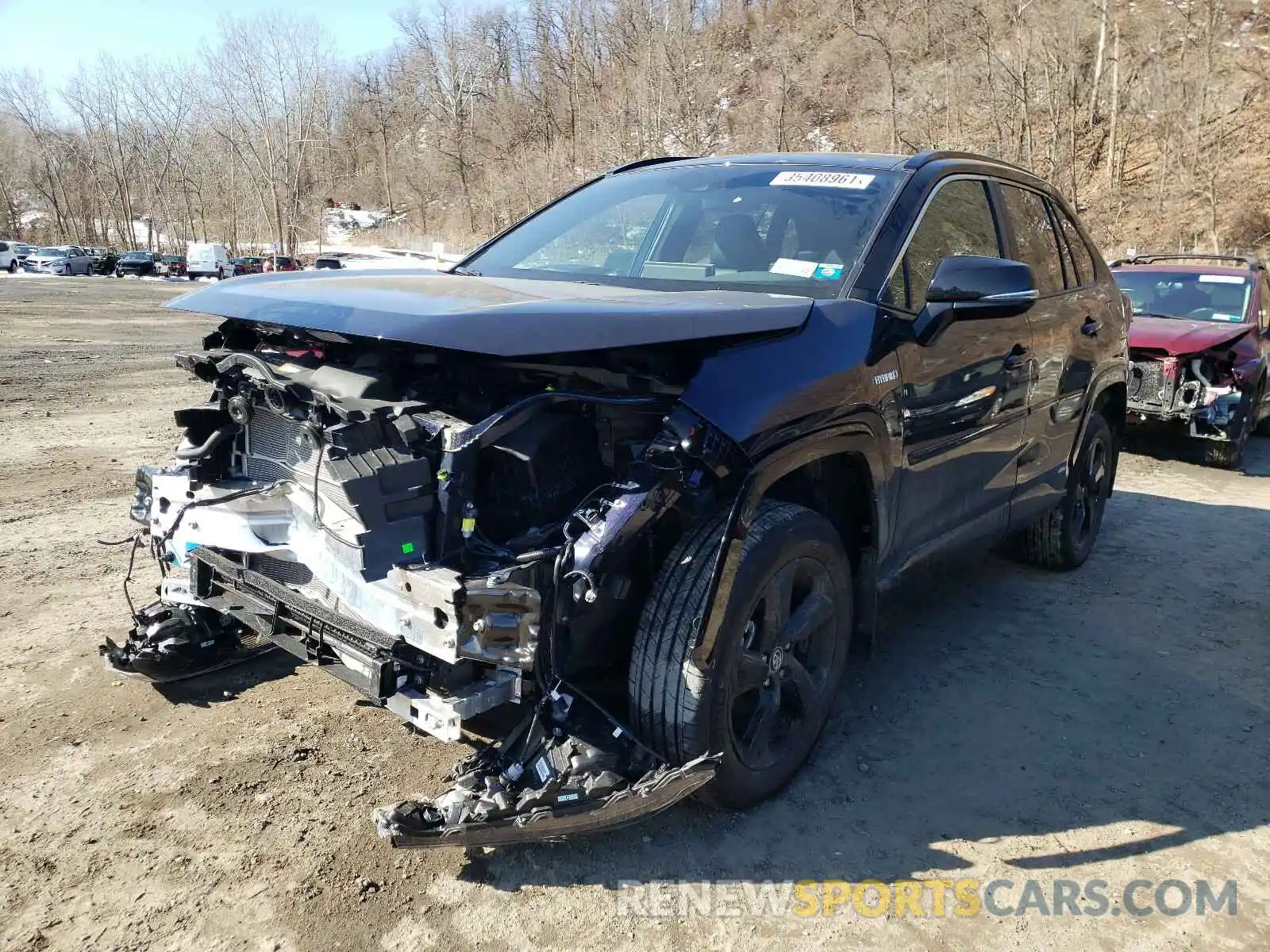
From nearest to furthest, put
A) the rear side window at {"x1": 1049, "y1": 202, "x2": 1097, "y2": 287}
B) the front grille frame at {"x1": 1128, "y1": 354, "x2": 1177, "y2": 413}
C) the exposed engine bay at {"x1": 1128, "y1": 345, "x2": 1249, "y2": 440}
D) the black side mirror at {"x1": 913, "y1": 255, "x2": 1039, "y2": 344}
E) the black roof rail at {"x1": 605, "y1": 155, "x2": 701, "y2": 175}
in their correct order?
the black side mirror at {"x1": 913, "y1": 255, "x2": 1039, "y2": 344}
the black roof rail at {"x1": 605, "y1": 155, "x2": 701, "y2": 175}
the rear side window at {"x1": 1049, "y1": 202, "x2": 1097, "y2": 287}
the exposed engine bay at {"x1": 1128, "y1": 345, "x2": 1249, "y2": 440}
the front grille frame at {"x1": 1128, "y1": 354, "x2": 1177, "y2": 413}

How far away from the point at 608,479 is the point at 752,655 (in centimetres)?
71

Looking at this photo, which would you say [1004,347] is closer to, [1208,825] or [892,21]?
[1208,825]

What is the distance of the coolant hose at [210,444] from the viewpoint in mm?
3164

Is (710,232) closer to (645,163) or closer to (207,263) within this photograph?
(645,163)

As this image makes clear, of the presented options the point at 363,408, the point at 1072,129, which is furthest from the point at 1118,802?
the point at 1072,129

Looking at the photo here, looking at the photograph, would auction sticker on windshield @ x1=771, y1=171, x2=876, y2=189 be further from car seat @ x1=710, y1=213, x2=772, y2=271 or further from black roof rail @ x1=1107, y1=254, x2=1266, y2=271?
black roof rail @ x1=1107, y1=254, x2=1266, y2=271

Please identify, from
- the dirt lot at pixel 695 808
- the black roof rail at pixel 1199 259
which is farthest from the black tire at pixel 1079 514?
the black roof rail at pixel 1199 259

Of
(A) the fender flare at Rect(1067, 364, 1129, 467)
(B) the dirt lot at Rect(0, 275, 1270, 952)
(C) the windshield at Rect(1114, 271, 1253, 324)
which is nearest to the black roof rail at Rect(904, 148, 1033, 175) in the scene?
(A) the fender flare at Rect(1067, 364, 1129, 467)

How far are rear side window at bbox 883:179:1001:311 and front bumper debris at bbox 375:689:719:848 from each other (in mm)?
1721

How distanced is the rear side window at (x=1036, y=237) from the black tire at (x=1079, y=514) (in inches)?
41.4

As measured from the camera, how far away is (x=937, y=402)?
3.37 metres

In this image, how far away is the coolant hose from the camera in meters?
3.16

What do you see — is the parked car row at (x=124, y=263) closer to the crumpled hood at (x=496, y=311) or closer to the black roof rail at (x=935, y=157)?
the black roof rail at (x=935, y=157)

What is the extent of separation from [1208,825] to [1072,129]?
78.1 ft
